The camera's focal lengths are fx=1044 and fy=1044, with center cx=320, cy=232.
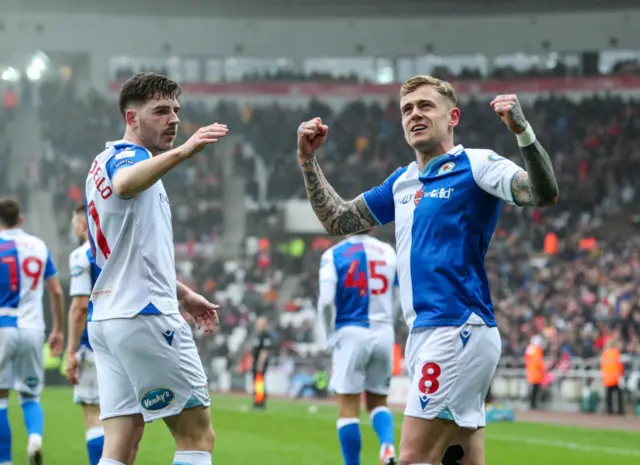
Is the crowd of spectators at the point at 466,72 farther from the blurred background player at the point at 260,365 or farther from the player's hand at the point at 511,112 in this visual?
the player's hand at the point at 511,112

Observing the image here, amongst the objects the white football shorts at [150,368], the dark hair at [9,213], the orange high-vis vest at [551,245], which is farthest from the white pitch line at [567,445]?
the orange high-vis vest at [551,245]

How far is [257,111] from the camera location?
37812 mm

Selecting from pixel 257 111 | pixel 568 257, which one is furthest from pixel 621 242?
pixel 257 111

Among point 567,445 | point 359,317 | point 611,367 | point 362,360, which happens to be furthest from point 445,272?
point 611,367

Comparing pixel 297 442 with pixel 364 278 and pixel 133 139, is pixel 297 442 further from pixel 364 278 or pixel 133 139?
pixel 133 139

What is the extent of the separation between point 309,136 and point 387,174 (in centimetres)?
3000

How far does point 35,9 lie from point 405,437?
3771 centimetres

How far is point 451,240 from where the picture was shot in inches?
196

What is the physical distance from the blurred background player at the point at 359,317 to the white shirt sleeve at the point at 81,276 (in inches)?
95.4

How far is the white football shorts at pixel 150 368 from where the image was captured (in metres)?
5.00

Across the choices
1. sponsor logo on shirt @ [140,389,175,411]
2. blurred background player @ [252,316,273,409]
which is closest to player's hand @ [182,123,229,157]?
sponsor logo on shirt @ [140,389,175,411]

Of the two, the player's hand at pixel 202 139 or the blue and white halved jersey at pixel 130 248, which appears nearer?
the player's hand at pixel 202 139

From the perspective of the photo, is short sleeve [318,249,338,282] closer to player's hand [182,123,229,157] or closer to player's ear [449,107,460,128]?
player's ear [449,107,460,128]

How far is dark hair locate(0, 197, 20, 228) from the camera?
9.69 m
